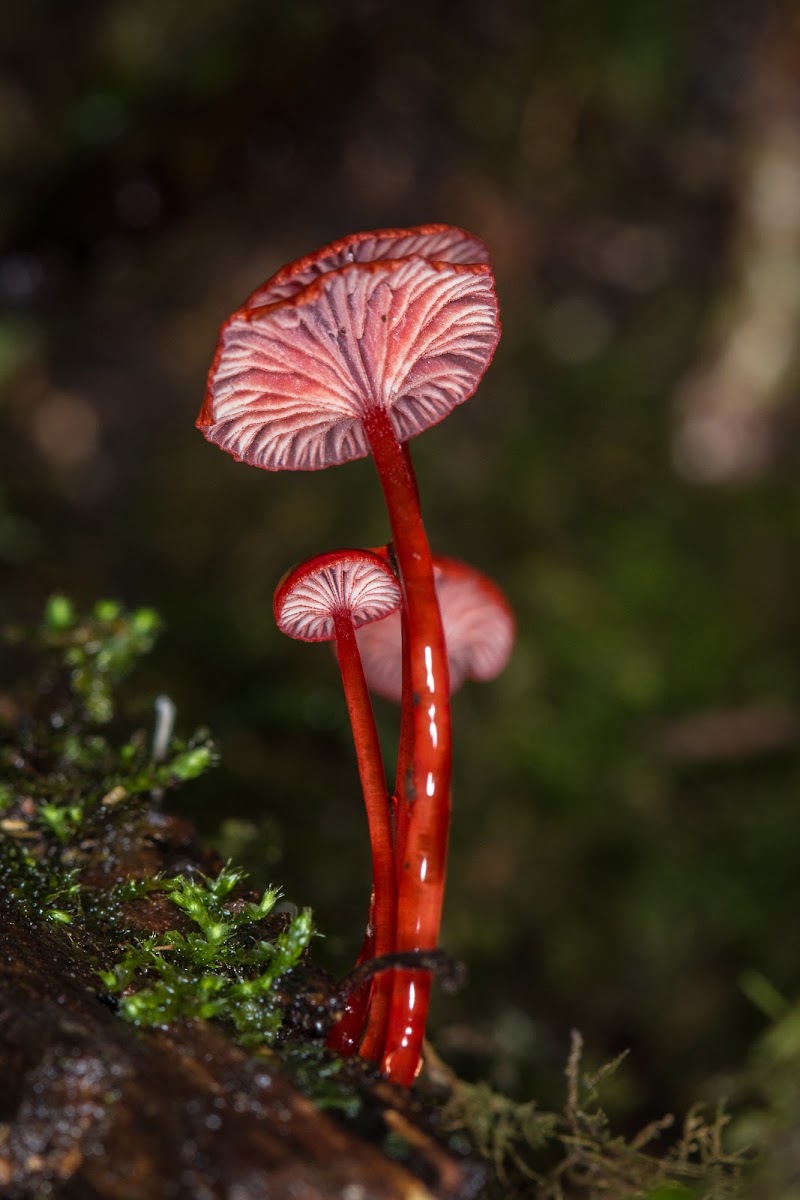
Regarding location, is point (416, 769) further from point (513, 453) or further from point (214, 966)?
point (513, 453)

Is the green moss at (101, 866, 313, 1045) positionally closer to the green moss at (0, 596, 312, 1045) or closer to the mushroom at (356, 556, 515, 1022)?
the green moss at (0, 596, 312, 1045)

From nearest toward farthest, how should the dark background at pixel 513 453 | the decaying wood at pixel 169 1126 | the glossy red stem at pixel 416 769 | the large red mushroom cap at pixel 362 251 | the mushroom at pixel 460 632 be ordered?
the decaying wood at pixel 169 1126, the large red mushroom cap at pixel 362 251, the glossy red stem at pixel 416 769, the mushroom at pixel 460 632, the dark background at pixel 513 453

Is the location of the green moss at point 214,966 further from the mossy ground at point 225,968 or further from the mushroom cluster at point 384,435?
the mushroom cluster at point 384,435

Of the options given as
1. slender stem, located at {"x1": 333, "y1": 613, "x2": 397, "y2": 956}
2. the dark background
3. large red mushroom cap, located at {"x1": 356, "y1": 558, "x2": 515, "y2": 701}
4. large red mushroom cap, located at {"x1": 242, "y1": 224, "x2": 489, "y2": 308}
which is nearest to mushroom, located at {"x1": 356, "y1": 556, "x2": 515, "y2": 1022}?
large red mushroom cap, located at {"x1": 356, "y1": 558, "x2": 515, "y2": 701}

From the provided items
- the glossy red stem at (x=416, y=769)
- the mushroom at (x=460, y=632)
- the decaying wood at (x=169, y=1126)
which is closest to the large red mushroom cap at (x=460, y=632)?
the mushroom at (x=460, y=632)

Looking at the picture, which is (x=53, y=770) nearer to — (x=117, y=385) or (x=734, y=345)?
(x=117, y=385)

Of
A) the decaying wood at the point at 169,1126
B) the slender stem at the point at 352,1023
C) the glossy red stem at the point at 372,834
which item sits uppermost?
the glossy red stem at the point at 372,834

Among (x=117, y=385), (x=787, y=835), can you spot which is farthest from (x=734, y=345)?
(x=117, y=385)

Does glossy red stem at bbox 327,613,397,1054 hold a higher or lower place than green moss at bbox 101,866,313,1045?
higher
